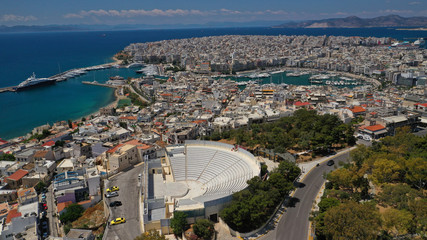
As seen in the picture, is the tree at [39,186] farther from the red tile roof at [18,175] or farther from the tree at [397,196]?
the tree at [397,196]

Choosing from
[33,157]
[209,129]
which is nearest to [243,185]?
[209,129]

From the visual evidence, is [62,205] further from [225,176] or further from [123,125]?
[123,125]

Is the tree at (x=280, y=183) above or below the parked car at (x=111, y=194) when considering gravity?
above

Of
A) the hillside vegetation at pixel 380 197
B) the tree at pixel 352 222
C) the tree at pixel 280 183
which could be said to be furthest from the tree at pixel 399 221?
the tree at pixel 280 183

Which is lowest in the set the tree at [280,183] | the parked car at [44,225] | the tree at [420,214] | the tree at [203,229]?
the parked car at [44,225]

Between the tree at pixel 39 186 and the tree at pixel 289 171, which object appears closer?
the tree at pixel 289 171

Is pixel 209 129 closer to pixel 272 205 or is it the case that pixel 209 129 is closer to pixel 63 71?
pixel 272 205

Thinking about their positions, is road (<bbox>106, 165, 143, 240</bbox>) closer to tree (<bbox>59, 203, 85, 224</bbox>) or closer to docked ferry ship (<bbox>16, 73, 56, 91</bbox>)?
tree (<bbox>59, 203, 85, 224</bbox>)

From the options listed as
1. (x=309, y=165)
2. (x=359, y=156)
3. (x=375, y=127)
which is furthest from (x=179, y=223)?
(x=375, y=127)
